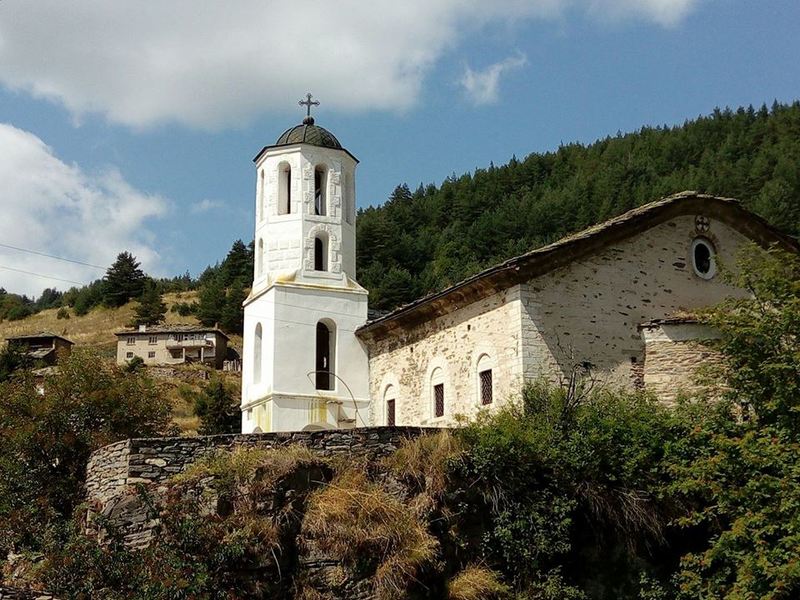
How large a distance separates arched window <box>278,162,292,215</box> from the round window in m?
11.3

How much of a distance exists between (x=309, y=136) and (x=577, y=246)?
401 inches

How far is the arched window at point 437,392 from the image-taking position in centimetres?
2388

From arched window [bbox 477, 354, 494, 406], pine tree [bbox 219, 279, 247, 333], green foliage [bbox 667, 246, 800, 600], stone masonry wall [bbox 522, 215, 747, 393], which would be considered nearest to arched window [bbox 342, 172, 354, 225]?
arched window [bbox 477, 354, 494, 406]

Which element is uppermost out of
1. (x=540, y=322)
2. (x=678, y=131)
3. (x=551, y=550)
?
(x=678, y=131)

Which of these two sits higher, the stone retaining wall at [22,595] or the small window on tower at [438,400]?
the small window on tower at [438,400]

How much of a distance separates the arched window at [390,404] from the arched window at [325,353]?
1.73 meters

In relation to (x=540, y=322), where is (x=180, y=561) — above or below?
below

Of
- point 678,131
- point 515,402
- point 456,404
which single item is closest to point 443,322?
point 456,404

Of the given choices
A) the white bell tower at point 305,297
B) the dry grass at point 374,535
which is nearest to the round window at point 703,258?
the white bell tower at point 305,297

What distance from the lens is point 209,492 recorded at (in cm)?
1602

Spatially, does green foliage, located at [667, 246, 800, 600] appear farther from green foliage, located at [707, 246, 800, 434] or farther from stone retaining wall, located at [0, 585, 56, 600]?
stone retaining wall, located at [0, 585, 56, 600]

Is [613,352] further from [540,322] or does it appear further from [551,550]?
[551,550]

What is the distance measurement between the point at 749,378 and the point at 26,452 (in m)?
14.1

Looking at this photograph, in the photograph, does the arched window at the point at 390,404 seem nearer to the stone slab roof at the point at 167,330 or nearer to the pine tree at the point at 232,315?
the stone slab roof at the point at 167,330
